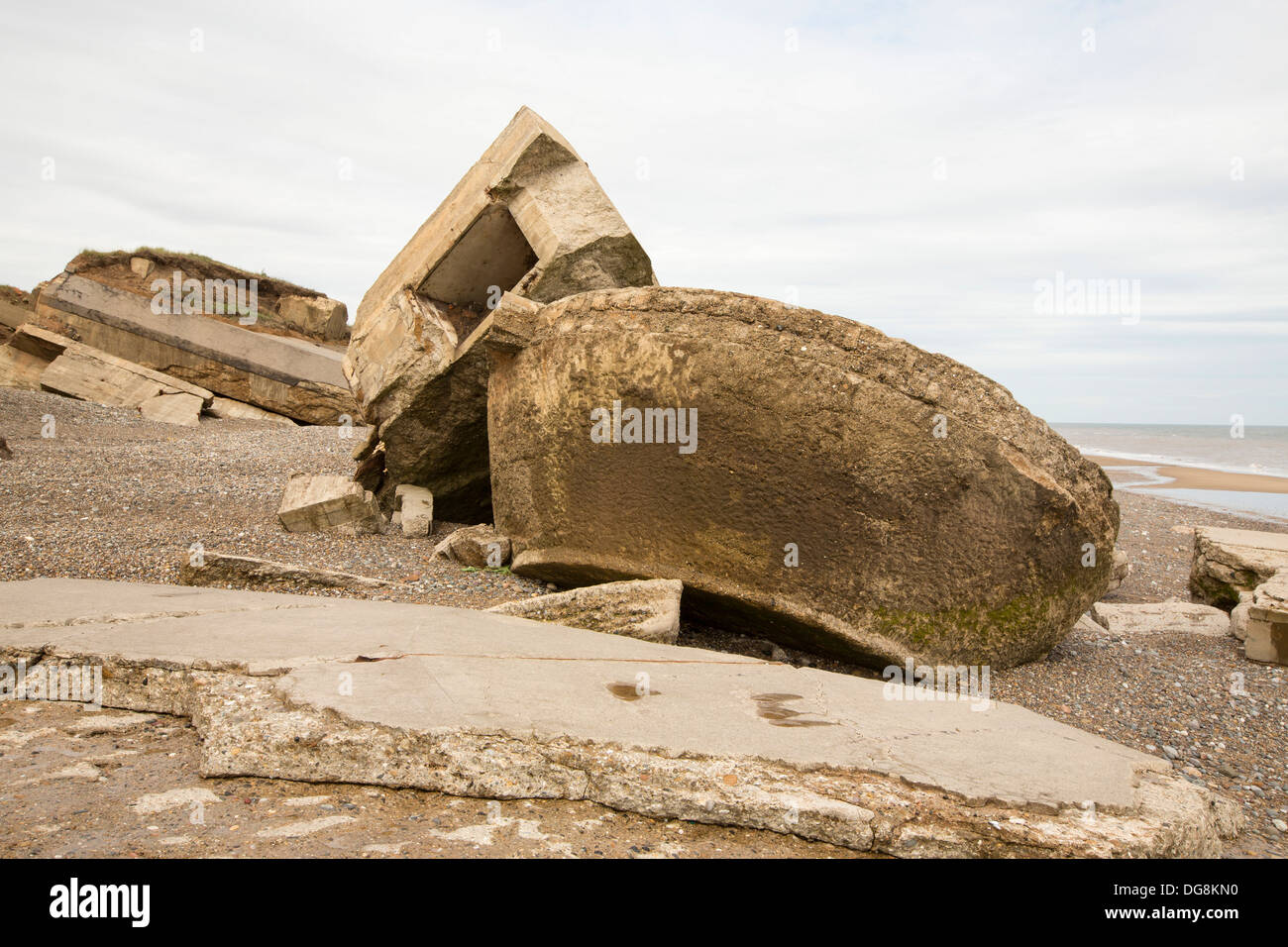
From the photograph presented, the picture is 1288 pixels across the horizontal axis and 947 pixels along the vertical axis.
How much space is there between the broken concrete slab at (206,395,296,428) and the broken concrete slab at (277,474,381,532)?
26.8ft

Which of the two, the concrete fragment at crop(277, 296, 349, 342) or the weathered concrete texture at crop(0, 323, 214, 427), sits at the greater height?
the concrete fragment at crop(277, 296, 349, 342)

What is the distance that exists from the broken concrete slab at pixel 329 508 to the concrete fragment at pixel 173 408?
7.75m

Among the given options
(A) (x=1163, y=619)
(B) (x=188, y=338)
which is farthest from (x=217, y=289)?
(A) (x=1163, y=619)

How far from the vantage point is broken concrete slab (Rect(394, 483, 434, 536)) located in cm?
575

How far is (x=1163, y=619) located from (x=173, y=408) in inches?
495

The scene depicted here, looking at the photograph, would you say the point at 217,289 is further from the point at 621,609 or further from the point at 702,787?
the point at 702,787

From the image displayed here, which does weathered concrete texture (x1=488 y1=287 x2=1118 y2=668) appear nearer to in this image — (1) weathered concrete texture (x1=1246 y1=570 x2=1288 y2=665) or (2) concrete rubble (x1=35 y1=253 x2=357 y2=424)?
(1) weathered concrete texture (x1=1246 y1=570 x2=1288 y2=665)

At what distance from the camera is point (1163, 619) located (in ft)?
18.3

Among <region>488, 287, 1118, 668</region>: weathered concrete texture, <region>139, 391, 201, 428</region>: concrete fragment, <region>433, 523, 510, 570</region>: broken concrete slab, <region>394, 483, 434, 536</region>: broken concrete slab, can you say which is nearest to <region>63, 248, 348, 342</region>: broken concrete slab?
<region>139, 391, 201, 428</region>: concrete fragment

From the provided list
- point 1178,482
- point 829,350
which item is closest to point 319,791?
point 829,350

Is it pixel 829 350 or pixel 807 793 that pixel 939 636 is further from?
pixel 807 793

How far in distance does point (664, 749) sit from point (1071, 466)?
2565 millimetres

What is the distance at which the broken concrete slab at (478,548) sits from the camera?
4832 mm

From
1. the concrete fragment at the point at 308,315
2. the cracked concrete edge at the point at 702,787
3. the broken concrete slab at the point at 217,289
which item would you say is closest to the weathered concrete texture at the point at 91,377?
the broken concrete slab at the point at 217,289
